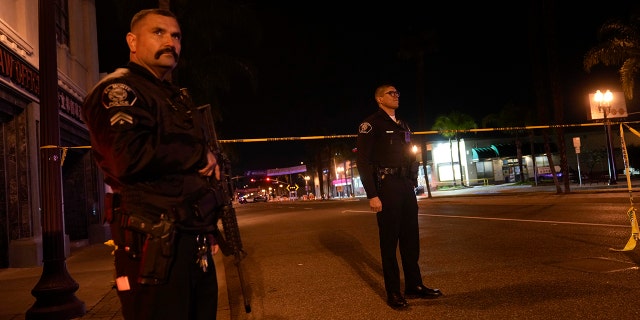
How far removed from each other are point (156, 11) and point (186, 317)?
1.39m

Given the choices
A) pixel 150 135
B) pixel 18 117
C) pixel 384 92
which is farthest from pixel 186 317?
pixel 18 117

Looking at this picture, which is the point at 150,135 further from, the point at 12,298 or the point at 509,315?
the point at 12,298

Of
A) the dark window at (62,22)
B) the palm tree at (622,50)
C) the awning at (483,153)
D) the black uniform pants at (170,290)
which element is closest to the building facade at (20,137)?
the dark window at (62,22)

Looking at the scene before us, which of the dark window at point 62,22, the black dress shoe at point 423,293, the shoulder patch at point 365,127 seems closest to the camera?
the black dress shoe at point 423,293

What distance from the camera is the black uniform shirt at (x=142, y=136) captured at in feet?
6.47

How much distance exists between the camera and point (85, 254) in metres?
12.1

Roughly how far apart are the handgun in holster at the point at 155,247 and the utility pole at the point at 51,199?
4043 millimetres

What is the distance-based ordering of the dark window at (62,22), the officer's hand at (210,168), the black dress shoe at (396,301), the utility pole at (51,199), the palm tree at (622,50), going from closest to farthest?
the officer's hand at (210,168), the black dress shoe at (396,301), the utility pole at (51,199), the dark window at (62,22), the palm tree at (622,50)

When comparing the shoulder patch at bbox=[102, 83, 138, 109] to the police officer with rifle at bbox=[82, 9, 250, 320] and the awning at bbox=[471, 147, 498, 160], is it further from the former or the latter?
the awning at bbox=[471, 147, 498, 160]

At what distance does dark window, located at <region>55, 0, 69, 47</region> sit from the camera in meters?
13.3

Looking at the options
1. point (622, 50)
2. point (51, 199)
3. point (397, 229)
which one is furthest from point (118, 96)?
point (622, 50)

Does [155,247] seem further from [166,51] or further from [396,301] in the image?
[396,301]

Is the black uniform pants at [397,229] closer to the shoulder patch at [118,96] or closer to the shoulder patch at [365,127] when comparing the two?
the shoulder patch at [365,127]

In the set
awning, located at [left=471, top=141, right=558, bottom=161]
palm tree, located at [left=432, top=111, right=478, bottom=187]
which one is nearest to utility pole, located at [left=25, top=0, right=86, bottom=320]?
palm tree, located at [left=432, top=111, right=478, bottom=187]
